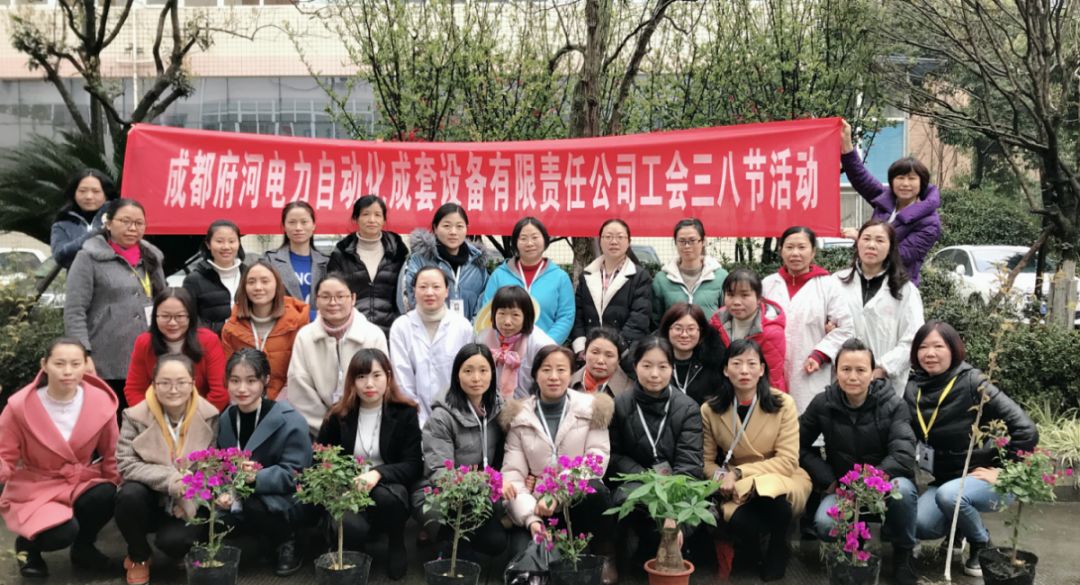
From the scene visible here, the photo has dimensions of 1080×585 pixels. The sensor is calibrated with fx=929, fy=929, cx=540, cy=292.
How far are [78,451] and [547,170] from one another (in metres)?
3.30

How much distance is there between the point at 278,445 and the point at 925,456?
319 cm

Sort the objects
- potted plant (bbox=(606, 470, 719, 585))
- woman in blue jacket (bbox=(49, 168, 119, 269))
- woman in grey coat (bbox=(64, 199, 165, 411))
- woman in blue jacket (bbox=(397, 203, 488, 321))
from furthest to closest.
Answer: woman in blue jacket (bbox=(49, 168, 119, 269)), woman in blue jacket (bbox=(397, 203, 488, 321)), woman in grey coat (bbox=(64, 199, 165, 411)), potted plant (bbox=(606, 470, 719, 585))

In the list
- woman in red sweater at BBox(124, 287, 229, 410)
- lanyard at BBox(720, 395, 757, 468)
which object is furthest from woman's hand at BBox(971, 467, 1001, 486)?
woman in red sweater at BBox(124, 287, 229, 410)

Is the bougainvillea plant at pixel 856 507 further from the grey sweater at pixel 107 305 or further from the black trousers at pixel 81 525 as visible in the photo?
the grey sweater at pixel 107 305

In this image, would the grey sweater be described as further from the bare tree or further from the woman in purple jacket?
the bare tree

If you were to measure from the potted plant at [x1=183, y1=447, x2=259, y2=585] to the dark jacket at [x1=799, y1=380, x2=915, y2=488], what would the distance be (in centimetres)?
268

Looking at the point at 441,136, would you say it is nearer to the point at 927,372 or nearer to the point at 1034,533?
the point at 927,372

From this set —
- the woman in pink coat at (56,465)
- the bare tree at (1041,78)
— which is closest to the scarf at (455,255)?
the woman in pink coat at (56,465)

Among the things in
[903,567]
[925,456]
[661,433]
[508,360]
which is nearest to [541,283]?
[508,360]

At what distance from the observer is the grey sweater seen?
16.4ft

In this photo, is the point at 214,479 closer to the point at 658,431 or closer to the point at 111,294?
the point at 111,294

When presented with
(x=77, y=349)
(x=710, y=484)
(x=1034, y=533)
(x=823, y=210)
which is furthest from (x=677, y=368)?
(x=77, y=349)

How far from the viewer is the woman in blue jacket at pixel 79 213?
5.47m

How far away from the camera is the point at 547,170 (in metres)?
6.27
